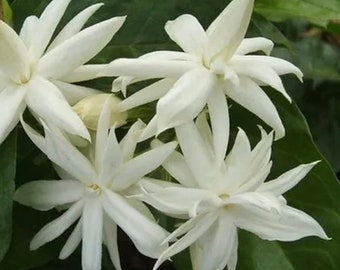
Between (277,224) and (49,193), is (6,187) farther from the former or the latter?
(277,224)

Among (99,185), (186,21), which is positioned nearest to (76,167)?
(99,185)

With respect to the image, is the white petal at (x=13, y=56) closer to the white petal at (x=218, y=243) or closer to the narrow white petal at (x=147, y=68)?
the narrow white petal at (x=147, y=68)

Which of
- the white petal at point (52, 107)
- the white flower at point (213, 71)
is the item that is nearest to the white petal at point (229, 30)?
the white flower at point (213, 71)

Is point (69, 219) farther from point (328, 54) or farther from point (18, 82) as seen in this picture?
point (328, 54)

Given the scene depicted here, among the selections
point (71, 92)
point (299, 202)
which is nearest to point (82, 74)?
point (71, 92)

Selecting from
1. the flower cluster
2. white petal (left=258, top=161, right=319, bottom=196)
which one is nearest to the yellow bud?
the flower cluster

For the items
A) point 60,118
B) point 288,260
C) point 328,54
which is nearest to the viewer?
point 60,118
